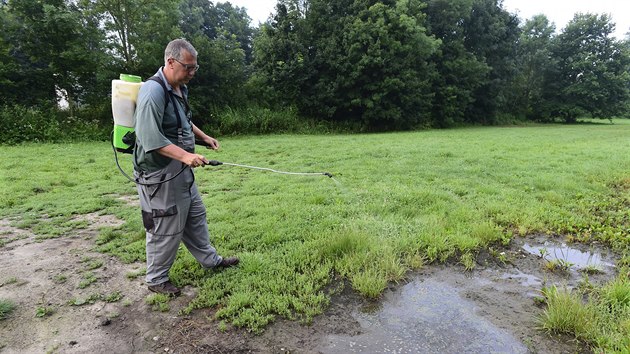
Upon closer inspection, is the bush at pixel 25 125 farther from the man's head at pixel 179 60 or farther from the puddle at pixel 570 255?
the puddle at pixel 570 255

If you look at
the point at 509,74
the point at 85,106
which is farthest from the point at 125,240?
the point at 509,74

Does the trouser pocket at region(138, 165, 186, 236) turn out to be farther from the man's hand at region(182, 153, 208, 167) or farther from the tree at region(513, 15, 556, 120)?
the tree at region(513, 15, 556, 120)

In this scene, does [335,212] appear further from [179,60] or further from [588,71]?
[588,71]

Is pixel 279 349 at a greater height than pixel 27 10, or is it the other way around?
pixel 27 10

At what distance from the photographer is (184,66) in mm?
2840

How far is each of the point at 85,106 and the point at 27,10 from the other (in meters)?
3.99

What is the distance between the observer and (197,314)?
2.87 meters

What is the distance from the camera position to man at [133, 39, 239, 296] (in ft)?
8.90

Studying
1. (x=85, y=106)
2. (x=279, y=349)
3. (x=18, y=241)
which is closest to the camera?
(x=279, y=349)

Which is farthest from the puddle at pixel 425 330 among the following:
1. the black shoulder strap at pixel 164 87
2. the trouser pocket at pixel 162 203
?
the black shoulder strap at pixel 164 87

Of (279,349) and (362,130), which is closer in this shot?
(279,349)

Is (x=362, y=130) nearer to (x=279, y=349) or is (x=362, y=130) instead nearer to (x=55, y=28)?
(x=55, y=28)

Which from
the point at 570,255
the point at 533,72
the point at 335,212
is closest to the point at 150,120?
the point at 335,212

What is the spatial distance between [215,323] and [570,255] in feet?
12.7
